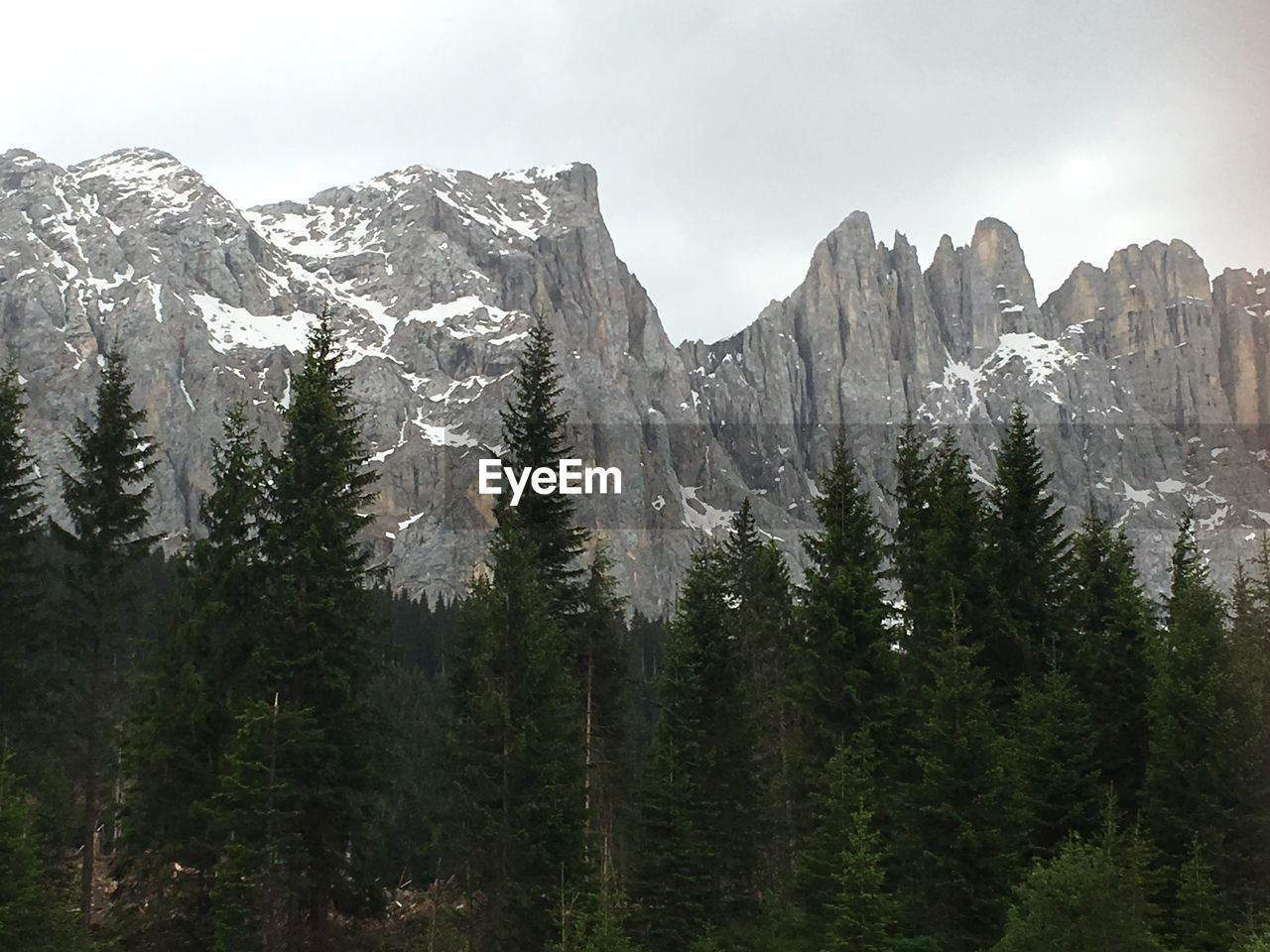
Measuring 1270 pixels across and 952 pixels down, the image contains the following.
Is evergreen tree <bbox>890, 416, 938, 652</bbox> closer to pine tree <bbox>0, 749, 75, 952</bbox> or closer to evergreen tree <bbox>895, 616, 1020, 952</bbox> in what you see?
evergreen tree <bbox>895, 616, 1020, 952</bbox>

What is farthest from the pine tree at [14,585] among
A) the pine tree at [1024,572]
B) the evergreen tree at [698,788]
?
the pine tree at [1024,572]

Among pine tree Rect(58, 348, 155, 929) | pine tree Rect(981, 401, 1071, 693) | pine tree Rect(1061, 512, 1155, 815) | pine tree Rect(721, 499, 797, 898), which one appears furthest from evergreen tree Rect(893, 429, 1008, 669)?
pine tree Rect(58, 348, 155, 929)

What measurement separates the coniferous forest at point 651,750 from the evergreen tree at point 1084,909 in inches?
2.0

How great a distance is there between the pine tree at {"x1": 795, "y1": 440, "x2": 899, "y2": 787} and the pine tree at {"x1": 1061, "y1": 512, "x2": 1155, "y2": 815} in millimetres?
4484

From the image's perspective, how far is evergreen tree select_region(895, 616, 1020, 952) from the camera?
2094 centimetres

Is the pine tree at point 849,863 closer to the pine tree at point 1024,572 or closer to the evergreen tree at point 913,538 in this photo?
the evergreen tree at point 913,538

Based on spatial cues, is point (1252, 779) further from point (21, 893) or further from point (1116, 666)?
point (21, 893)

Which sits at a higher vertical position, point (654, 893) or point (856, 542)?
point (856, 542)

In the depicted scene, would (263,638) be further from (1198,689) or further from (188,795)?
(1198,689)

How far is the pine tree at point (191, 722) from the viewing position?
2361 centimetres

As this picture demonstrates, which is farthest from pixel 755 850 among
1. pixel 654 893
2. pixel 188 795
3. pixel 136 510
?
pixel 136 510

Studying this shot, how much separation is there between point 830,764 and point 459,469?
165 metres

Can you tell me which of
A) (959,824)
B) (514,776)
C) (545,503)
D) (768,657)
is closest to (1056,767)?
(959,824)

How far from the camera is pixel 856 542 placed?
29656 millimetres
